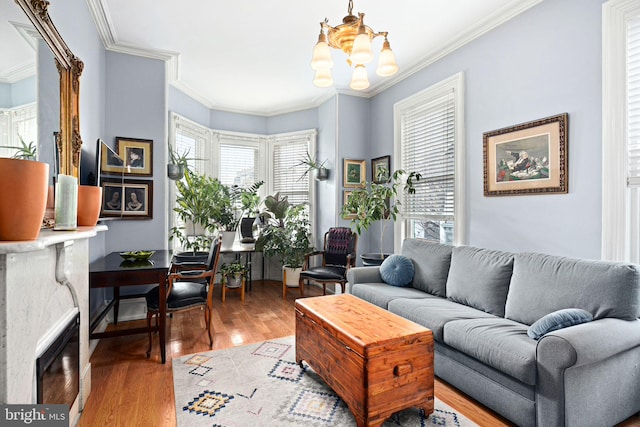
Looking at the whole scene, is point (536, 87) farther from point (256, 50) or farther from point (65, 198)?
point (65, 198)

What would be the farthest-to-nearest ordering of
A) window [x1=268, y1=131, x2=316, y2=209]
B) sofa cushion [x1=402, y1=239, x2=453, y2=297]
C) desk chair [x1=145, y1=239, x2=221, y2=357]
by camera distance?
window [x1=268, y1=131, x2=316, y2=209], sofa cushion [x1=402, y1=239, x2=453, y2=297], desk chair [x1=145, y1=239, x2=221, y2=357]

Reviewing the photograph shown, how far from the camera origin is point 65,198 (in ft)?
5.37

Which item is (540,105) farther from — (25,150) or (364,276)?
(25,150)

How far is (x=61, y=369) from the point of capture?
166 cm

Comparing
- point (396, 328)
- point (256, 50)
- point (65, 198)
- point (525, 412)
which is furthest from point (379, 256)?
point (65, 198)

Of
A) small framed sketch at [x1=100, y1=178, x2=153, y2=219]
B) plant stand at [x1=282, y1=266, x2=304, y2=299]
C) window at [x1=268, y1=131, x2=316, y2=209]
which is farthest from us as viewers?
window at [x1=268, y1=131, x2=316, y2=209]

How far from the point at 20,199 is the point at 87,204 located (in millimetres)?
994

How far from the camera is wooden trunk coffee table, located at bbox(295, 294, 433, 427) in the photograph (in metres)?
1.79

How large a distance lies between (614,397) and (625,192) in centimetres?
130

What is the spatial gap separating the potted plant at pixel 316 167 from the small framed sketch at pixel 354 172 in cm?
32

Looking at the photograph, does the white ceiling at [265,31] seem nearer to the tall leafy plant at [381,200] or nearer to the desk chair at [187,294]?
the tall leafy plant at [381,200]

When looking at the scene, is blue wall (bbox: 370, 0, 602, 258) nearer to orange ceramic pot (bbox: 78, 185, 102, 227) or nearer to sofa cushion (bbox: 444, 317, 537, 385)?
sofa cushion (bbox: 444, 317, 537, 385)

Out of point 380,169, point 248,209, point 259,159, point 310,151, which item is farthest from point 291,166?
point 380,169

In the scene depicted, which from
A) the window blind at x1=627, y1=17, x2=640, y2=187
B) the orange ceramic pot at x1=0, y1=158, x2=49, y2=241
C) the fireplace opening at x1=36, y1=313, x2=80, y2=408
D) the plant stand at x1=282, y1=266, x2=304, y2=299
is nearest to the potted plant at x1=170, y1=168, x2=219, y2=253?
the plant stand at x1=282, y1=266, x2=304, y2=299
